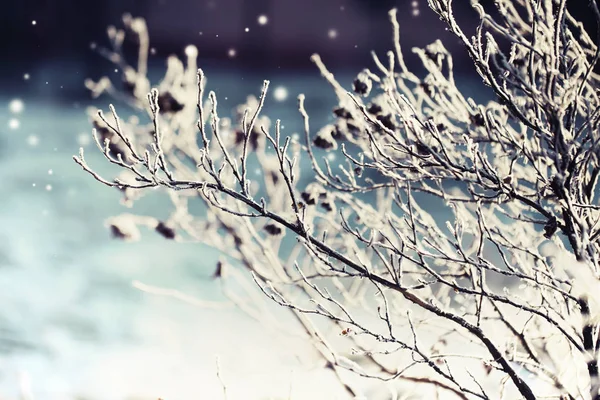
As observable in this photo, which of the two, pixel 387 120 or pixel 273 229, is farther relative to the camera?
pixel 273 229

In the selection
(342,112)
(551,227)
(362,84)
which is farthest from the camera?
(342,112)

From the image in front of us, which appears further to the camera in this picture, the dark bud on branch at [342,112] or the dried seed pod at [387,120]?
the dark bud on branch at [342,112]

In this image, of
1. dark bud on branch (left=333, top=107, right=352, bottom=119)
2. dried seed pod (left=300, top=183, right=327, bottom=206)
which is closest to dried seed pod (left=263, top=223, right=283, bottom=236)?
dried seed pod (left=300, top=183, right=327, bottom=206)

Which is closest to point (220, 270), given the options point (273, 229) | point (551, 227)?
point (273, 229)

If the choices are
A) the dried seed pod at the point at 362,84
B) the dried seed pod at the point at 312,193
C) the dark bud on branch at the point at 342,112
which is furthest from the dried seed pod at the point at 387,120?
the dried seed pod at the point at 312,193

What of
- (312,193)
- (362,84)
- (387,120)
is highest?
(362,84)

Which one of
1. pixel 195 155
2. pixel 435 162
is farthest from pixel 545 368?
pixel 195 155

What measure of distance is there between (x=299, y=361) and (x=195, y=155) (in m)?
2.30

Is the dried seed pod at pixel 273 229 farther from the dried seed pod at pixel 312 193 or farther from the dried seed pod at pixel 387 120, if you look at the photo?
the dried seed pod at pixel 387 120

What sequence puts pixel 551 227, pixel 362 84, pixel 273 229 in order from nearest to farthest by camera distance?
1. pixel 551 227
2. pixel 362 84
3. pixel 273 229

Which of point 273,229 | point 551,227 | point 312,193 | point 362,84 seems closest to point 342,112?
point 362,84

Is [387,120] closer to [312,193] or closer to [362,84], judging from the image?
[362,84]

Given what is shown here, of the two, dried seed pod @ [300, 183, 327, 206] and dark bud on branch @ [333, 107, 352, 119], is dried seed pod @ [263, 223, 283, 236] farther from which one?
dark bud on branch @ [333, 107, 352, 119]

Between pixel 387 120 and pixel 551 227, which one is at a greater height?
pixel 387 120
